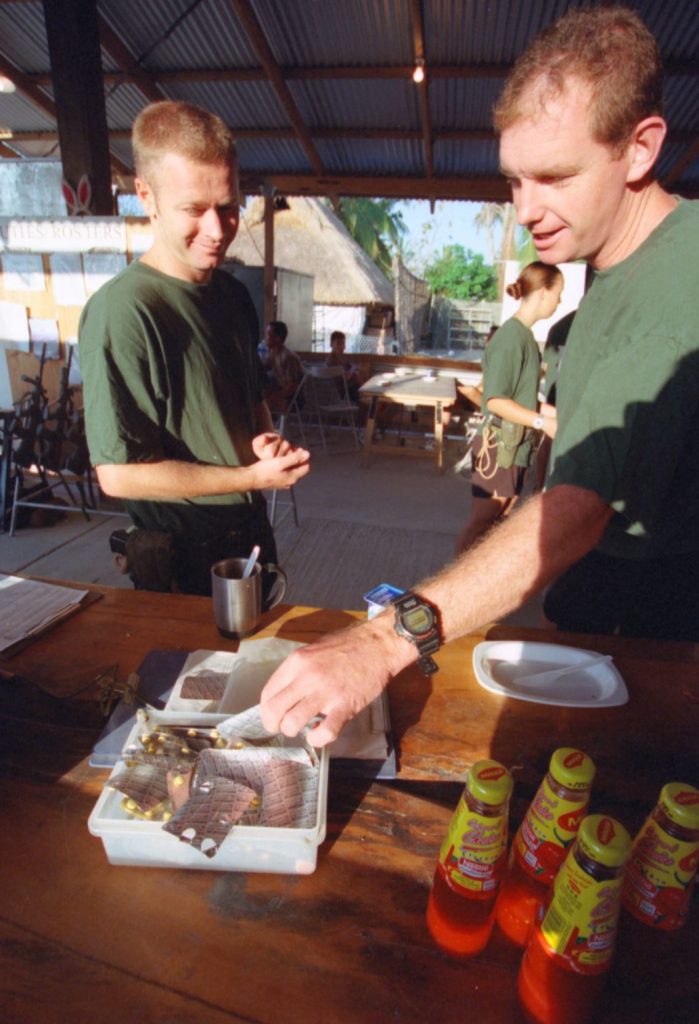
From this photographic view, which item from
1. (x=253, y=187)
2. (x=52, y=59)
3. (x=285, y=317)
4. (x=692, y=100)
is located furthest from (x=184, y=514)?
(x=285, y=317)

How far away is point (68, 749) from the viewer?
1108 mm

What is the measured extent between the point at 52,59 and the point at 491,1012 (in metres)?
6.85

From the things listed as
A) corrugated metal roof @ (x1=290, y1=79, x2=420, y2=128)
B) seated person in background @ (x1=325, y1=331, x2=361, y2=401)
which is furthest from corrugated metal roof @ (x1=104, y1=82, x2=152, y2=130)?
seated person in background @ (x1=325, y1=331, x2=361, y2=401)

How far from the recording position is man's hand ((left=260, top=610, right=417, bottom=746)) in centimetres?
91

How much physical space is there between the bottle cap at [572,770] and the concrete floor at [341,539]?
2981 millimetres

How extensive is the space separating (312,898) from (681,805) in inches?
21.1

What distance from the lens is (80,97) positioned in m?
4.96

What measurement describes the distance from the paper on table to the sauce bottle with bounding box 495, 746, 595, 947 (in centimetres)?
124

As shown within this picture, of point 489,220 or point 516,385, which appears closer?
point 516,385

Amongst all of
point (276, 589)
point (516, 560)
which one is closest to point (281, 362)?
point (276, 589)

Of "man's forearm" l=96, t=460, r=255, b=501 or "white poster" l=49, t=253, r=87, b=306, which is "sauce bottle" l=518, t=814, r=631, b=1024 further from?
"white poster" l=49, t=253, r=87, b=306

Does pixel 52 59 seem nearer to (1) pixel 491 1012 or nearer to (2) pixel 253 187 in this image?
(2) pixel 253 187

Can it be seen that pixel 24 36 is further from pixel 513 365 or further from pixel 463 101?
pixel 513 365

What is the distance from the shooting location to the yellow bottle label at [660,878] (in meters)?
0.72
